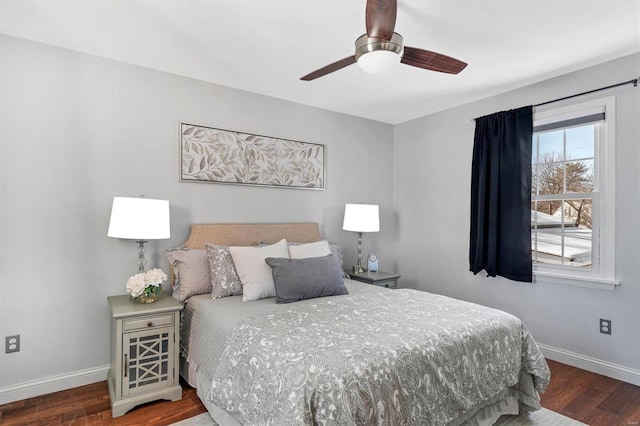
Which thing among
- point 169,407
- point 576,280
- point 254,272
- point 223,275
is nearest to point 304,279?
point 254,272

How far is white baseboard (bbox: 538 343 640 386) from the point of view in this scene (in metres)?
2.74

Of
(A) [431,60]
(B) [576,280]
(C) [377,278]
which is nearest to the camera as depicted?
(A) [431,60]

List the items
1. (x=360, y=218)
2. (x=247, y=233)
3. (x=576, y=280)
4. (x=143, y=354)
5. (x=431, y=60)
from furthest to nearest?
(x=360, y=218)
(x=247, y=233)
(x=576, y=280)
(x=143, y=354)
(x=431, y=60)

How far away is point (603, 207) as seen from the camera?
9.58 feet

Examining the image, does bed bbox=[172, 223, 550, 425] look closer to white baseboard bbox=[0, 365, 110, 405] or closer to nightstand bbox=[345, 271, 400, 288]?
white baseboard bbox=[0, 365, 110, 405]

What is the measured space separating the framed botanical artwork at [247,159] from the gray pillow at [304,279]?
1093 millimetres

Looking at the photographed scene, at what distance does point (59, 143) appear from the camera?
103 inches

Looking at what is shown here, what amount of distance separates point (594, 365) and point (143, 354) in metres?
3.58

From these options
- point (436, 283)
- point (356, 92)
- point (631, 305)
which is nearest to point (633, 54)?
point (631, 305)

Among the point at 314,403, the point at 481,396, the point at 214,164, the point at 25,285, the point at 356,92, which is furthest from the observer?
the point at 356,92

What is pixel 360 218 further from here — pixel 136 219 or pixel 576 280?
pixel 136 219

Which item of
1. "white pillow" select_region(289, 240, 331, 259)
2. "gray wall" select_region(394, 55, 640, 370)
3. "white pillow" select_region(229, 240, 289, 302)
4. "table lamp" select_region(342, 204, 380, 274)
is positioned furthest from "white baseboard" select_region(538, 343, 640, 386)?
"white pillow" select_region(229, 240, 289, 302)

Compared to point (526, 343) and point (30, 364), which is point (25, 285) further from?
point (526, 343)

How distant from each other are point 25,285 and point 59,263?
0.24 meters
